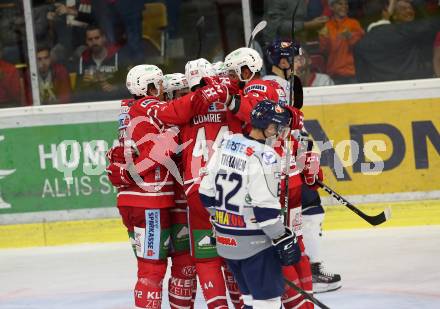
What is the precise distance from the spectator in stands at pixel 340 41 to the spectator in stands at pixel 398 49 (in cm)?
5

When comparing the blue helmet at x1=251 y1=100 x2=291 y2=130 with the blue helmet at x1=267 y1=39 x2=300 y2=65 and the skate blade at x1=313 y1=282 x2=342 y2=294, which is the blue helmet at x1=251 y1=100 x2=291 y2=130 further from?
the skate blade at x1=313 y1=282 x2=342 y2=294

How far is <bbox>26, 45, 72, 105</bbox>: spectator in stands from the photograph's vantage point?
29.8 ft

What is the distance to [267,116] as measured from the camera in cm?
495

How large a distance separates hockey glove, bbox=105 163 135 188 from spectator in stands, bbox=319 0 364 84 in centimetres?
315

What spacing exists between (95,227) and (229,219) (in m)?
3.95

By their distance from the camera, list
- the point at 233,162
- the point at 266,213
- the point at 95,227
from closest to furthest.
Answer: the point at 266,213, the point at 233,162, the point at 95,227

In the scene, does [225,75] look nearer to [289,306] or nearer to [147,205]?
[147,205]

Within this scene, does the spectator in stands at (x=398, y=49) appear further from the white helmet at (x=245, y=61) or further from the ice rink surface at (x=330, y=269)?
the white helmet at (x=245, y=61)

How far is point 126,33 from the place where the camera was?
9.04m

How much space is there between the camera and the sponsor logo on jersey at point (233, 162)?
4945 millimetres

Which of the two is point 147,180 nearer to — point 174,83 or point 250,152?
point 174,83

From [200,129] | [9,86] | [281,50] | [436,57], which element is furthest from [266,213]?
[9,86]

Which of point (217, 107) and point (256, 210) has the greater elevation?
point (217, 107)

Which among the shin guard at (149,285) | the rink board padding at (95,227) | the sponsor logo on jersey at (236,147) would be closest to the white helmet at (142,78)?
the shin guard at (149,285)
